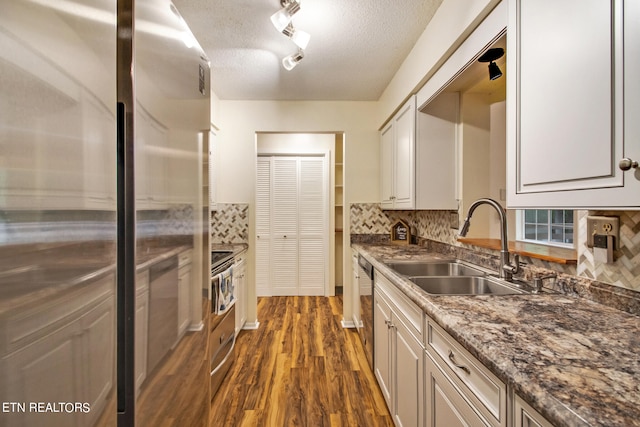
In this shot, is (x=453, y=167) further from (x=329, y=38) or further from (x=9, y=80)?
(x=9, y=80)

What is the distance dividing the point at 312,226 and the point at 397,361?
2.91 metres

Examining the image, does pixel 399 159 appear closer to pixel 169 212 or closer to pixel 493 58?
pixel 493 58

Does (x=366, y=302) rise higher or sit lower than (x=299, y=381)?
higher

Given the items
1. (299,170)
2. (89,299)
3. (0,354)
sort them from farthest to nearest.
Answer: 1. (299,170)
2. (89,299)
3. (0,354)

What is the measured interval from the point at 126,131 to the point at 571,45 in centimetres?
116

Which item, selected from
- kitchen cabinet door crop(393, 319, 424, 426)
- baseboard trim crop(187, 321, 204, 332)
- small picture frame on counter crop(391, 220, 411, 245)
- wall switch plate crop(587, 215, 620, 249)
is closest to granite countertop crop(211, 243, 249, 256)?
small picture frame on counter crop(391, 220, 411, 245)

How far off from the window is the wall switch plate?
601 mm

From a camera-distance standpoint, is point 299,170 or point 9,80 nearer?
point 9,80

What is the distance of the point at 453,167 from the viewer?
2234 millimetres

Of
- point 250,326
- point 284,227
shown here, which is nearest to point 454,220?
point 250,326

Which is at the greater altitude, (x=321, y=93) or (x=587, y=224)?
(x=321, y=93)

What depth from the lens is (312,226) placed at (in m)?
4.43

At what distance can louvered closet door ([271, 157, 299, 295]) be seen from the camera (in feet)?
14.4

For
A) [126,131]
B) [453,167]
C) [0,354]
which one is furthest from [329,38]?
[0,354]
